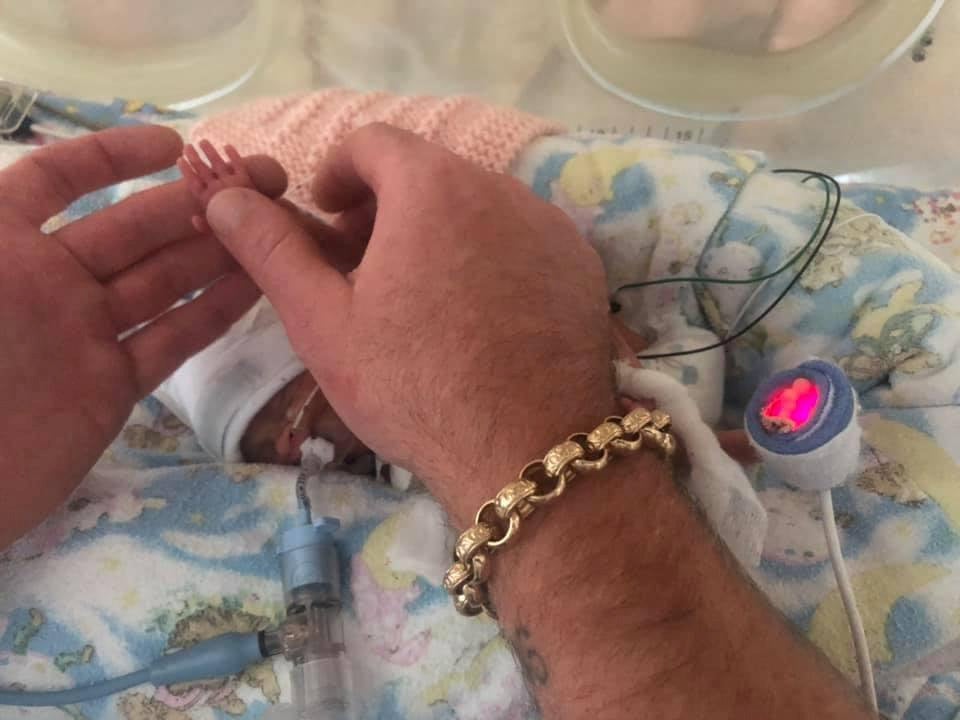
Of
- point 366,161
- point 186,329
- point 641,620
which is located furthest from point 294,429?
point 641,620

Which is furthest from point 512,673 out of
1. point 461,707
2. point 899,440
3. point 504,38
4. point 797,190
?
point 504,38

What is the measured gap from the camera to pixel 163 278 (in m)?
0.70

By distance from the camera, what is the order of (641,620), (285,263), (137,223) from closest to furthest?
(641,620), (285,263), (137,223)

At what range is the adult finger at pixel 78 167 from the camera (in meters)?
0.66

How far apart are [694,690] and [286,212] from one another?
41cm

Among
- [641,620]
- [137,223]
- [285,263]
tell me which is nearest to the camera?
[641,620]

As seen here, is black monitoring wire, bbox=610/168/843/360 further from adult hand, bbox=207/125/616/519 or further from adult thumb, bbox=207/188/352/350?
adult thumb, bbox=207/188/352/350

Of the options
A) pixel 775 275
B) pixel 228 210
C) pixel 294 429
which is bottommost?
pixel 294 429

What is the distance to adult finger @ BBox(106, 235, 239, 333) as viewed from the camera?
2.27ft

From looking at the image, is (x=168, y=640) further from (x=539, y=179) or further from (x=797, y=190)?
(x=797, y=190)

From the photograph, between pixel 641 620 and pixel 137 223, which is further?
pixel 137 223

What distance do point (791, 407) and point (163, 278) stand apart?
49 cm

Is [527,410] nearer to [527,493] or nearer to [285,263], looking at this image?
[527,493]

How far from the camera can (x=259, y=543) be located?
0.69 metres
